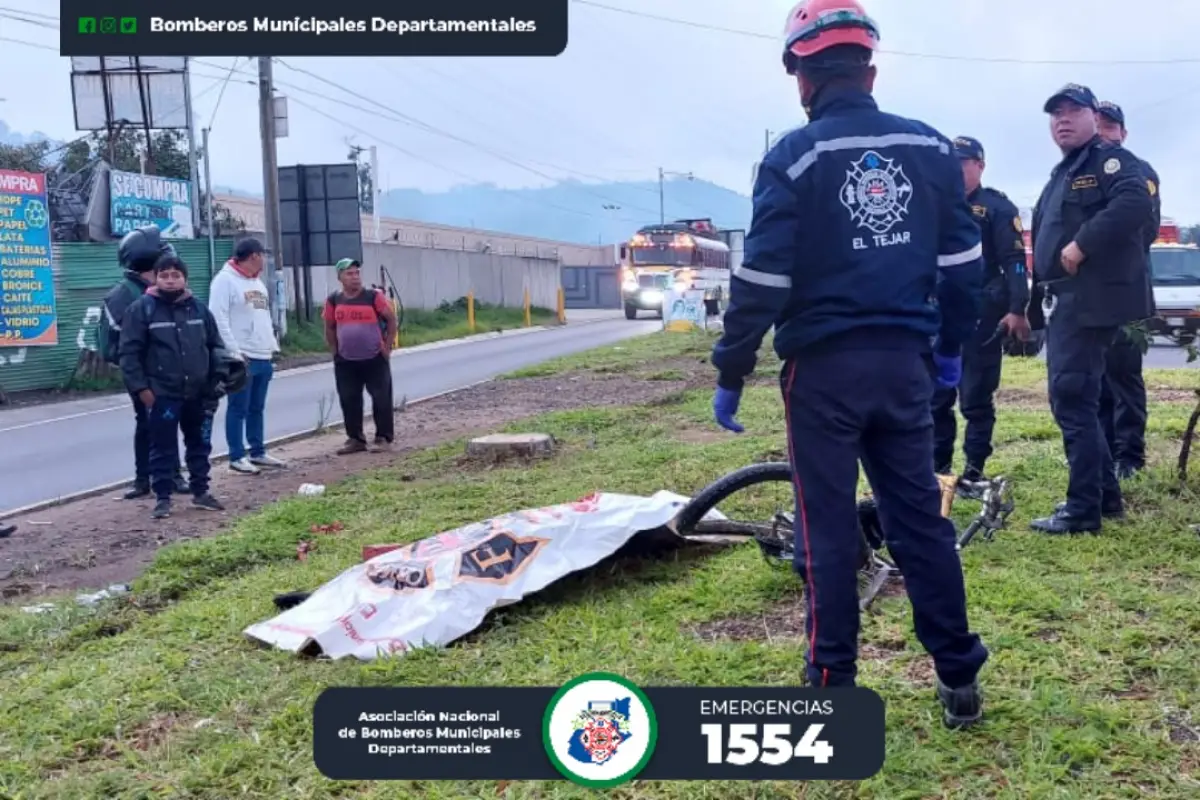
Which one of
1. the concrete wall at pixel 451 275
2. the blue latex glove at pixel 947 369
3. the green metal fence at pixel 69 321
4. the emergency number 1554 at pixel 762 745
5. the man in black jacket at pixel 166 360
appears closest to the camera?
the emergency number 1554 at pixel 762 745

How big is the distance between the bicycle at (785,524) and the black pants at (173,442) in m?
3.85

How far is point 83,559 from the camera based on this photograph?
19.4 ft

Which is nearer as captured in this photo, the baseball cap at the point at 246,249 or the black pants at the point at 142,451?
the black pants at the point at 142,451

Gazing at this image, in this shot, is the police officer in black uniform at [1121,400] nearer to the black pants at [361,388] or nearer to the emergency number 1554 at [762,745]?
the emergency number 1554 at [762,745]

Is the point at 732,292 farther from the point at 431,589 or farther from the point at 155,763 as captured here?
the point at 155,763

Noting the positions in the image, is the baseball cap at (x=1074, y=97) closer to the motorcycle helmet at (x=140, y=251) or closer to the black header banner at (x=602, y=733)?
the black header banner at (x=602, y=733)

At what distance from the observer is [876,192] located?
2.69m

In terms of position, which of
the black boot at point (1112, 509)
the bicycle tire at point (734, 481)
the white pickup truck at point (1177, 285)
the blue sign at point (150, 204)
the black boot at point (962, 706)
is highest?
the blue sign at point (150, 204)

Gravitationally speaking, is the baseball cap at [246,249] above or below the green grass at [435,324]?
above

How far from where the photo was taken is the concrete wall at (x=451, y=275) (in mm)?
29812

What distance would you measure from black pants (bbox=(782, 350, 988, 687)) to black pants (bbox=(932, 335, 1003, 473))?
110 inches

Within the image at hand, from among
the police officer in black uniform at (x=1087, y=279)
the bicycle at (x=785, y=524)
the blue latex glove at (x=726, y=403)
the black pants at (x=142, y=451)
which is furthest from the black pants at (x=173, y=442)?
the police officer in black uniform at (x=1087, y=279)

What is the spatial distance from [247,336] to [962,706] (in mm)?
6501

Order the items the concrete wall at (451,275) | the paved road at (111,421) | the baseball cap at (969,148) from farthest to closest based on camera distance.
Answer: the concrete wall at (451,275) < the paved road at (111,421) < the baseball cap at (969,148)
